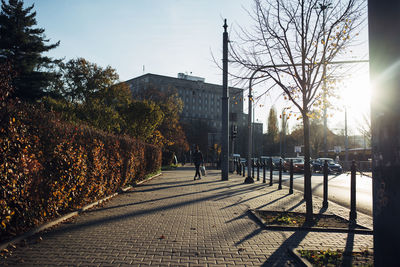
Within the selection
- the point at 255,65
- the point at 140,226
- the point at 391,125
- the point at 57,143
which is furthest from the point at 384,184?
the point at 255,65

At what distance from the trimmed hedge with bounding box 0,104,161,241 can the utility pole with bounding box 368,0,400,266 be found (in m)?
4.36

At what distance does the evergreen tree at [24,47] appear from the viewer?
31.0 metres

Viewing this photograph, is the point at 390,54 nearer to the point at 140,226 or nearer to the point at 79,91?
the point at 140,226

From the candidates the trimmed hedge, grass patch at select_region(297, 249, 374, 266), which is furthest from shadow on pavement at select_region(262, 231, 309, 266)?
the trimmed hedge

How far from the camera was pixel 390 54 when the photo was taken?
2688mm

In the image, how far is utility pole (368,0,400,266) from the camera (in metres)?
2.61

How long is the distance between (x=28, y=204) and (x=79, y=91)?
34710mm

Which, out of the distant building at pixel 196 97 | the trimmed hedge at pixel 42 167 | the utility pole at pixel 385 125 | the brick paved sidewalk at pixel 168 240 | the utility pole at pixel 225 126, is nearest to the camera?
the utility pole at pixel 385 125

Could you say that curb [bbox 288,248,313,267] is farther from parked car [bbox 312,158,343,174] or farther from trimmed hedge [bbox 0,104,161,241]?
parked car [bbox 312,158,343,174]

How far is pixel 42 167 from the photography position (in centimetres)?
527

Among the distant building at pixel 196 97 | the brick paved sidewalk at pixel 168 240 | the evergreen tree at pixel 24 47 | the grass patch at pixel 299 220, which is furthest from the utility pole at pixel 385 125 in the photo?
the distant building at pixel 196 97

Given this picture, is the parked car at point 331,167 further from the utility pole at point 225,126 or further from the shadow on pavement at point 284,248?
the shadow on pavement at point 284,248

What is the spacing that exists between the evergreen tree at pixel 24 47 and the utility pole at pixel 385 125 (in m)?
33.1

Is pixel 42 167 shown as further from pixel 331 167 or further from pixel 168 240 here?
pixel 331 167
